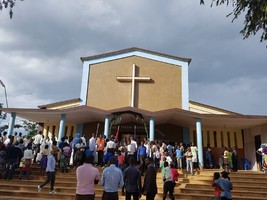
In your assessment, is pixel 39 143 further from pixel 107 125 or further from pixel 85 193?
pixel 85 193

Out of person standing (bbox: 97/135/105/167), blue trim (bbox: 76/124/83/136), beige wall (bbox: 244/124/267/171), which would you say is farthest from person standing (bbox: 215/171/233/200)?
blue trim (bbox: 76/124/83/136)

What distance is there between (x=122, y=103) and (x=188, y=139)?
5.11 metres

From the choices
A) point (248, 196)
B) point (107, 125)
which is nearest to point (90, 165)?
point (248, 196)

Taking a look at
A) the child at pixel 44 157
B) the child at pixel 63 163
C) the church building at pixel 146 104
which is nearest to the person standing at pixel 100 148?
the child at pixel 63 163

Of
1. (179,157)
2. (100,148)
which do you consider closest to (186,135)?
(179,157)

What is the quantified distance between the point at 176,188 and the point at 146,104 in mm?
8143

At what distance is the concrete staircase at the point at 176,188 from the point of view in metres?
8.97

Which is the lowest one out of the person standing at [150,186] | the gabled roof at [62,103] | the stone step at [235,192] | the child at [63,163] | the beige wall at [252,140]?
the stone step at [235,192]

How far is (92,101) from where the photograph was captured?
17656 mm

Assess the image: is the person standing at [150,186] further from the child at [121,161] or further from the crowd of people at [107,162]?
the child at [121,161]

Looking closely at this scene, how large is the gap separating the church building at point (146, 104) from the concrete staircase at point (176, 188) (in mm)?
4694

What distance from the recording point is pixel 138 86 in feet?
58.2

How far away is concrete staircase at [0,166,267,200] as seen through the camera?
8.97 m

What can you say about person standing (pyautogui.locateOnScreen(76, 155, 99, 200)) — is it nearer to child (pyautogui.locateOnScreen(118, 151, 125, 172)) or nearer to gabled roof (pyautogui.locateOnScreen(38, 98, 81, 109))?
child (pyautogui.locateOnScreen(118, 151, 125, 172))
